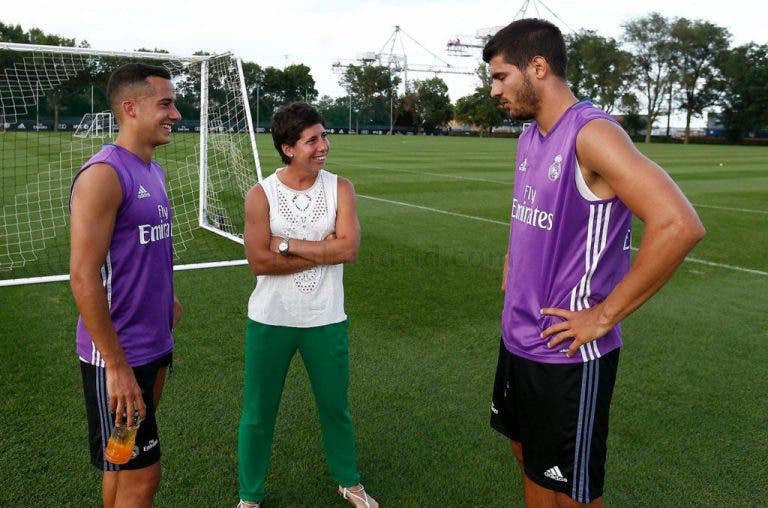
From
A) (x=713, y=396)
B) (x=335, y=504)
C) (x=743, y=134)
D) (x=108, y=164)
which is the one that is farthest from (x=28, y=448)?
(x=743, y=134)

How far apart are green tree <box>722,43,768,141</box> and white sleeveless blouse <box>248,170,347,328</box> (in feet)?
241

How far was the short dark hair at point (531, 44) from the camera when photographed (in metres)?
2.37

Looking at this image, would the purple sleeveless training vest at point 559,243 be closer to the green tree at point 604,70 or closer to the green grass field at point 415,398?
the green grass field at point 415,398

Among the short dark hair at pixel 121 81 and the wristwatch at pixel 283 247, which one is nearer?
the short dark hair at pixel 121 81

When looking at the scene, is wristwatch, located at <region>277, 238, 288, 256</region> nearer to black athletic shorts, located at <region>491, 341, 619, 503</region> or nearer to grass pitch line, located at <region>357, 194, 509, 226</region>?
black athletic shorts, located at <region>491, 341, 619, 503</region>

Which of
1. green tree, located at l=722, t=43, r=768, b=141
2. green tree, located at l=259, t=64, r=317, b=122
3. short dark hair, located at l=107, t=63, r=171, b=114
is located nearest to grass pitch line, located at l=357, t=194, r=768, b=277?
short dark hair, located at l=107, t=63, r=171, b=114

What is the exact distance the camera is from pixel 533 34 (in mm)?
2379

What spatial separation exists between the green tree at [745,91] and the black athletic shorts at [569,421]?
7362cm

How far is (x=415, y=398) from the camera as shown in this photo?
4.61 m

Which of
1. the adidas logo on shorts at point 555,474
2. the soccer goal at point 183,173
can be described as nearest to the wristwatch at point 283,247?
the adidas logo on shorts at point 555,474

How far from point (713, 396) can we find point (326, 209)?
127 inches

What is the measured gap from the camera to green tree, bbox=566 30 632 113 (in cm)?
7675

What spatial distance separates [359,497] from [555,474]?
1206 millimetres

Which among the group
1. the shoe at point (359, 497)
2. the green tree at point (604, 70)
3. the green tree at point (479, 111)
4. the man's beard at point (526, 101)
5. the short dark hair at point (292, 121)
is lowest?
the shoe at point (359, 497)
